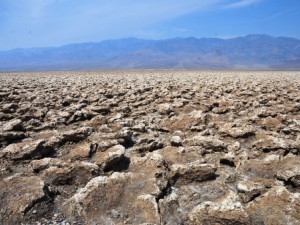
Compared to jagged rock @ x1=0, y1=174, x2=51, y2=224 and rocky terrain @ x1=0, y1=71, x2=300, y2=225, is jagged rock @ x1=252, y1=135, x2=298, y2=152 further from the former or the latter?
jagged rock @ x1=0, y1=174, x2=51, y2=224

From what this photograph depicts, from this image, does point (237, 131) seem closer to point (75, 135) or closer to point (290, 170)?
point (290, 170)

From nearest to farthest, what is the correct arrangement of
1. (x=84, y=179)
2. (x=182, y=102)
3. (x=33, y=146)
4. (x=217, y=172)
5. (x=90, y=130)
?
(x=84, y=179)
(x=217, y=172)
(x=33, y=146)
(x=90, y=130)
(x=182, y=102)

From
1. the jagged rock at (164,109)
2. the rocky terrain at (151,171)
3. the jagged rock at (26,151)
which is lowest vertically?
the jagged rock at (164,109)

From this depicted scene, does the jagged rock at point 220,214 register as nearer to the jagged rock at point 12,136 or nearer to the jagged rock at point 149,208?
the jagged rock at point 149,208

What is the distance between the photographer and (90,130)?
4438mm

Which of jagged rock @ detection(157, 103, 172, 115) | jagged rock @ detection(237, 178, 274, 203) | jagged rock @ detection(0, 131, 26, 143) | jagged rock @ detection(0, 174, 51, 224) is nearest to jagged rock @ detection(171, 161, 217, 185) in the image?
jagged rock @ detection(237, 178, 274, 203)

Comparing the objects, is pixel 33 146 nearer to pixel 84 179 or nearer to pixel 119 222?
pixel 84 179

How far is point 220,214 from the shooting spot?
2271mm

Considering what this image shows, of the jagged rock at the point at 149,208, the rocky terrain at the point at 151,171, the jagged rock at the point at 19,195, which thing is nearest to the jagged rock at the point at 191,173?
the rocky terrain at the point at 151,171

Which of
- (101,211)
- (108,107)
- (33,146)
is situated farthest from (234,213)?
(108,107)

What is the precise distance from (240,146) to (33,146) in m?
2.32

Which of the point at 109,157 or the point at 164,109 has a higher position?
the point at 109,157

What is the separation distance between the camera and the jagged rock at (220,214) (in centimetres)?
223

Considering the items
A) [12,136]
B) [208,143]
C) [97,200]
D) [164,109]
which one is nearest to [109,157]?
A: [97,200]
